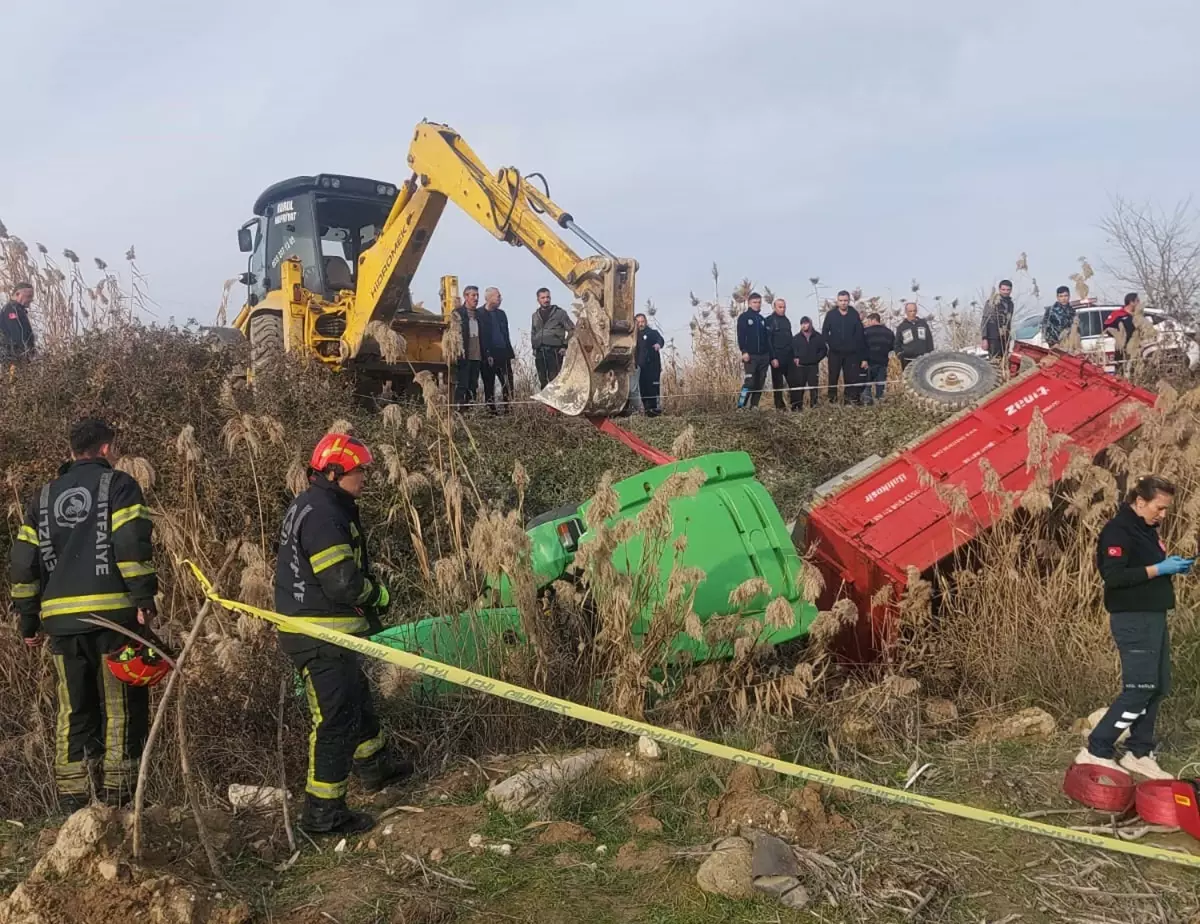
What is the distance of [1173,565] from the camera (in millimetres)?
4051

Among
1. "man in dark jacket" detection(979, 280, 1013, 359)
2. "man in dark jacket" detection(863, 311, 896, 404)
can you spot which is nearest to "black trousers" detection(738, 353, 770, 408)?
"man in dark jacket" detection(863, 311, 896, 404)

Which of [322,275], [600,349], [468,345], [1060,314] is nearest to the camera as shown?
[600,349]

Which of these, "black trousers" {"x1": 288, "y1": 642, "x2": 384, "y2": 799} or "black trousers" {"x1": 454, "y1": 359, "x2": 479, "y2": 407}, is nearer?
"black trousers" {"x1": 288, "y1": 642, "x2": 384, "y2": 799}

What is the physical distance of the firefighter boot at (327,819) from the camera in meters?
3.88

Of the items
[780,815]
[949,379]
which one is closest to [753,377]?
[949,379]

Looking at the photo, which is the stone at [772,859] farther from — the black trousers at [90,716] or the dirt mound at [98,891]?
the black trousers at [90,716]

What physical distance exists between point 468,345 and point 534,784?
776 cm

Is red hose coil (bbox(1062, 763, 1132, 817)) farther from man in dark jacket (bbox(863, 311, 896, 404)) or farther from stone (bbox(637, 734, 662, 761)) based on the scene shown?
man in dark jacket (bbox(863, 311, 896, 404))

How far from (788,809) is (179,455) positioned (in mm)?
5079

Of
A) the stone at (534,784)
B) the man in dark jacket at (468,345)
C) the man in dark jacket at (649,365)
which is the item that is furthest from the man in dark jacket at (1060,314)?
the stone at (534,784)

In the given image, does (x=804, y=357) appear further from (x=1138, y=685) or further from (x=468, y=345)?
(x=1138, y=685)

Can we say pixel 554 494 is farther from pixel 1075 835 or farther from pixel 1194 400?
pixel 1075 835

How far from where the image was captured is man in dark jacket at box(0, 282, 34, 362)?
8.91 metres

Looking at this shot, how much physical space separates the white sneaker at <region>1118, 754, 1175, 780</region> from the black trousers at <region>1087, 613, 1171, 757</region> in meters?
0.04
